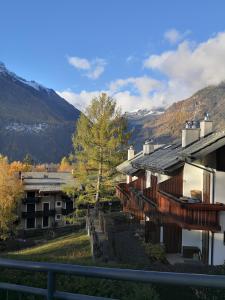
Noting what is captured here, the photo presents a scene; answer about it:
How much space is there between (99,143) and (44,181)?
3046 centimetres

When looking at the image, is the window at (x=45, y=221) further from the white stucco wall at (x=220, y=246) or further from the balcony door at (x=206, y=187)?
the white stucco wall at (x=220, y=246)

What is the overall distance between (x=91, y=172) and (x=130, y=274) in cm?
3212

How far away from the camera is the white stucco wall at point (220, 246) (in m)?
17.3

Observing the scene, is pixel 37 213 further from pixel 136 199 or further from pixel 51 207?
pixel 136 199

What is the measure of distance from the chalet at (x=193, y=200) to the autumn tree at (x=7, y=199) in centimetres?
2237

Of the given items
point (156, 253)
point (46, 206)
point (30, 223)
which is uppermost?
point (156, 253)

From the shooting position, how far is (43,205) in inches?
2324

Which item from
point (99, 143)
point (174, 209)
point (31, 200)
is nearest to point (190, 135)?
point (174, 209)

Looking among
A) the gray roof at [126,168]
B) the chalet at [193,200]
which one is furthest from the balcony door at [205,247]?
the gray roof at [126,168]

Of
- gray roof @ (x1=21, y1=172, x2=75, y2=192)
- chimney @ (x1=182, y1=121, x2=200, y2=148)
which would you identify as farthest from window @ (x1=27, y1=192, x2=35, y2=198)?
chimney @ (x1=182, y1=121, x2=200, y2=148)

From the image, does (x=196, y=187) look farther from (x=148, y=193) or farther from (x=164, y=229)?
(x=148, y=193)

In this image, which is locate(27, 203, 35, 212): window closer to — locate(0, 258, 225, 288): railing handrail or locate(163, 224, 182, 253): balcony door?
locate(163, 224, 182, 253): balcony door

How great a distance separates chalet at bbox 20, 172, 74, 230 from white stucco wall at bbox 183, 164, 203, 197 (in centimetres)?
3564

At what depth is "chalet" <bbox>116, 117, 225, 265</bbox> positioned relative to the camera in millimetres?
17234
